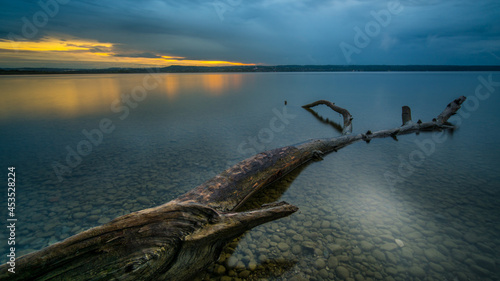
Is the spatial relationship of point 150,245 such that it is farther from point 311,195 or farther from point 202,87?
point 202,87

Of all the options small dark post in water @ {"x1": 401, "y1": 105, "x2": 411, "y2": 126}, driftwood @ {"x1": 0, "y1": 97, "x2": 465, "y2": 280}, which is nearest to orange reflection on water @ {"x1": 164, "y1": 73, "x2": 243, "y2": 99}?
small dark post in water @ {"x1": 401, "y1": 105, "x2": 411, "y2": 126}

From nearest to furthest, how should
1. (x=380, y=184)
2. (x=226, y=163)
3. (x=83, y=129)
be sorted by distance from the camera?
(x=380, y=184), (x=226, y=163), (x=83, y=129)

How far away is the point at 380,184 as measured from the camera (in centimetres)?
716

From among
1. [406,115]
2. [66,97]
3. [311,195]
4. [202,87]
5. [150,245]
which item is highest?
[202,87]

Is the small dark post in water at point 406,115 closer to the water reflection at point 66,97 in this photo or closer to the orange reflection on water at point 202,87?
the water reflection at point 66,97

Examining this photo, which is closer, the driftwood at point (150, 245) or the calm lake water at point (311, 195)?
the driftwood at point (150, 245)

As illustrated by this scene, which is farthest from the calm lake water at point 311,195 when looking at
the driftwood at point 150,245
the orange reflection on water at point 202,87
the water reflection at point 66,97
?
the orange reflection on water at point 202,87

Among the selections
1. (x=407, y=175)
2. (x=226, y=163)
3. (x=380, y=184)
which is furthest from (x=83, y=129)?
(x=407, y=175)

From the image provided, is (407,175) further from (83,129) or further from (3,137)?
(3,137)

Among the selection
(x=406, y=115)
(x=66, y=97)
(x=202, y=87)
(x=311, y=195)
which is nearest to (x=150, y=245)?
(x=311, y=195)

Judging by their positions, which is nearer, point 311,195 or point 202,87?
point 311,195

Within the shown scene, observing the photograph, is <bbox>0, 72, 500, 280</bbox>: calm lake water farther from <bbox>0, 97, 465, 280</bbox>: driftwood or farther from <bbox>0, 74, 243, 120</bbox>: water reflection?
<bbox>0, 74, 243, 120</bbox>: water reflection

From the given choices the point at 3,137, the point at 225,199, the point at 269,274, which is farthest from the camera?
the point at 3,137

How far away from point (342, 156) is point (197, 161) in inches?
249
